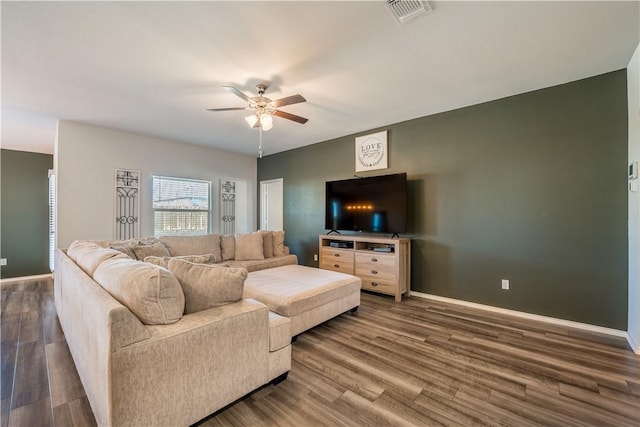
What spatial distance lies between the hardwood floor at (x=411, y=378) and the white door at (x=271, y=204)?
3.66m

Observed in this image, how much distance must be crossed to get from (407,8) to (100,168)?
483 cm

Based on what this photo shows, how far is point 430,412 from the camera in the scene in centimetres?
158

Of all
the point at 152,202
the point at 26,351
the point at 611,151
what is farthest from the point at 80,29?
the point at 611,151

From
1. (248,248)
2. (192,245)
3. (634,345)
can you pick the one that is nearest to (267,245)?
(248,248)

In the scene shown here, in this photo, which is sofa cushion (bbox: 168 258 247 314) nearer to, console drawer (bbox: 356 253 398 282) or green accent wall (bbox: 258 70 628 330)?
console drawer (bbox: 356 253 398 282)

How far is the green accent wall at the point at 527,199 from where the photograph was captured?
263cm

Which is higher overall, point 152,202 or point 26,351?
point 152,202

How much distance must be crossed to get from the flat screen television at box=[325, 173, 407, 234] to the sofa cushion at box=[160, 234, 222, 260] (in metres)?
1.89

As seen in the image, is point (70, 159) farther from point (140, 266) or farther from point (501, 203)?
point (501, 203)

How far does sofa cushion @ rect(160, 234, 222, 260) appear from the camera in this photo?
3775 millimetres

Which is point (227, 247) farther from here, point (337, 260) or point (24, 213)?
point (24, 213)

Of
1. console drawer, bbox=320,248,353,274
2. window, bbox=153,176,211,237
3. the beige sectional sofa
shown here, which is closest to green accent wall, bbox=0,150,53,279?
window, bbox=153,176,211,237

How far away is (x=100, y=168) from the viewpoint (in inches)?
167

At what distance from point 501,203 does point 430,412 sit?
2.60m
